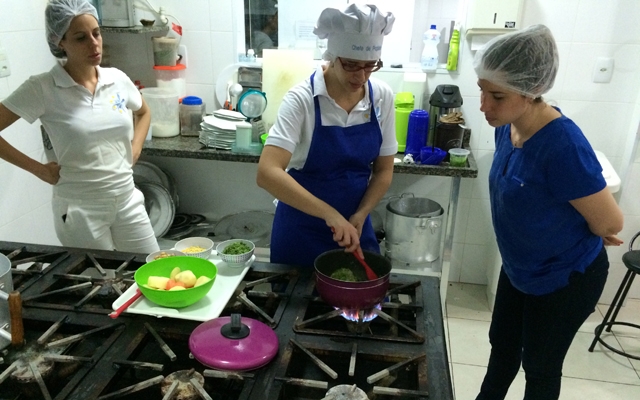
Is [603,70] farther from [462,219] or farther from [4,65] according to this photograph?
[4,65]

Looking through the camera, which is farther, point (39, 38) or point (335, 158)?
point (39, 38)

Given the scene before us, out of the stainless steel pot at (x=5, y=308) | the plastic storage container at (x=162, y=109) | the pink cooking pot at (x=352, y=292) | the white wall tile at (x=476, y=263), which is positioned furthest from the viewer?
the white wall tile at (x=476, y=263)

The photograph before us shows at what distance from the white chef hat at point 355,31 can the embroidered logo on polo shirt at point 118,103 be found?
2.74ft

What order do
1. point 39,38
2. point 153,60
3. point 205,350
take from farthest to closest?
point 153,60 < point 39,38 < point 205,350

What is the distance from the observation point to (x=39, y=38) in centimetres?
229

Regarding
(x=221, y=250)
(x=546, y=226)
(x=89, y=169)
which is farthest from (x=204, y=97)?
(x=546, y=226)

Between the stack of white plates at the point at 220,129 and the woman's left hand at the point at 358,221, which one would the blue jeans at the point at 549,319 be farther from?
the stack of white plates at the point at 220,129

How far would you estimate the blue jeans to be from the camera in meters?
1.36

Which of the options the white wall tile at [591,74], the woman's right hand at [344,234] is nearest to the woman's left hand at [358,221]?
the woman's right hand at [344,234]

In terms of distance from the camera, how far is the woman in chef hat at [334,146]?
1.35 meters

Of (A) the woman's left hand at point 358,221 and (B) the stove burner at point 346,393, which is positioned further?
(A) the woman's left hand at point 358,221

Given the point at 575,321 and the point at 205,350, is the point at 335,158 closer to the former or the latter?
the point at 205,350

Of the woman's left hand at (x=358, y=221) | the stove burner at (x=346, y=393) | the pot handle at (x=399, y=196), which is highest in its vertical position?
the woman's left hand at (x=358, y=221)

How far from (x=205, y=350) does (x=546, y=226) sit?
0.92 metres
